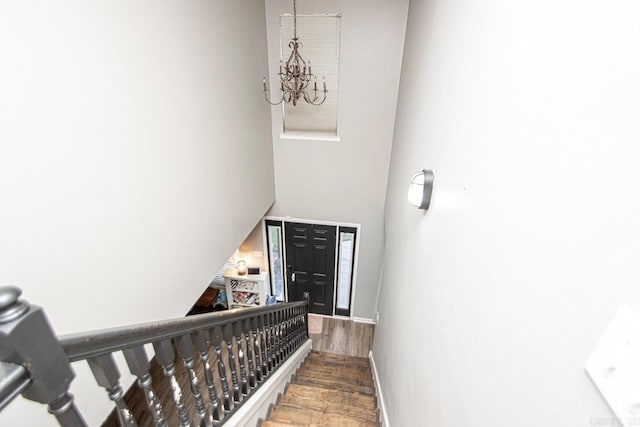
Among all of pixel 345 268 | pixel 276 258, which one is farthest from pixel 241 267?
pixel 345 268

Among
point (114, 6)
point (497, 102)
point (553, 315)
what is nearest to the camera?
point (553, 315)

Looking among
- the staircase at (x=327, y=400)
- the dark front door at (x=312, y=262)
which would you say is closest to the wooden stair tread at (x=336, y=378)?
the staircase at (x=327, y=400)

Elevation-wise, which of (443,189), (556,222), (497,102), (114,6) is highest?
(114,6)

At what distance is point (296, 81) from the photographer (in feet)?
11.5

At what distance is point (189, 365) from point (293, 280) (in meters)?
4.38

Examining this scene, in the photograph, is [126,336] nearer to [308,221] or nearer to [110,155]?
[110,155]

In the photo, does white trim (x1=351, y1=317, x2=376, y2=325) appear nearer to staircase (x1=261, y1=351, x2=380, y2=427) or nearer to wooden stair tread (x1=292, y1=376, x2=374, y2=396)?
staircase (x1=261, y1=351, x2=380, y2=427)

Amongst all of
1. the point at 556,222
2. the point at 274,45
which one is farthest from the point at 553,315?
the point at 274,45

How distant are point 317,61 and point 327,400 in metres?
3.61

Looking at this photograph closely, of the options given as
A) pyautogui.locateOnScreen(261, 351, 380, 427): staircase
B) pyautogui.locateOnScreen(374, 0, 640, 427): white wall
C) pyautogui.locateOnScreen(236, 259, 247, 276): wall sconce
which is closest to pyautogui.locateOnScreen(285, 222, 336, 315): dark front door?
pyautogui.locateOnScreen(236, 259, 247, 276): wall sconce

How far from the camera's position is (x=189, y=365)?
1.22 metres

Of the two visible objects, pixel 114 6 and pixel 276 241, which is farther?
pixel 276 241

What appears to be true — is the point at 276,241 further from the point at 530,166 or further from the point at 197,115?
the point at 530,166

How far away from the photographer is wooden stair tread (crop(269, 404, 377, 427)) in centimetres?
220
